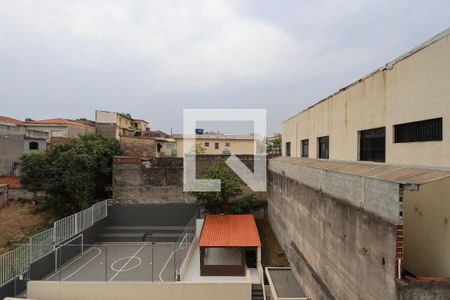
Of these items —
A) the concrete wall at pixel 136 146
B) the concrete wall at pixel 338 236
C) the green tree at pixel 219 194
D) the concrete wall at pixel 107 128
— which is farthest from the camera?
the concrete wall at pixel 107 128

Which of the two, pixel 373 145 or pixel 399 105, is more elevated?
pixel 399 105

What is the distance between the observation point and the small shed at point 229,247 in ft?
35.4

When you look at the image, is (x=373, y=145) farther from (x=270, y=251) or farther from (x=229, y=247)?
(x=270, y=251)

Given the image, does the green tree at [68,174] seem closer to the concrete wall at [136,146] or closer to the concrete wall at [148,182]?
the concrete wall at [148,182]

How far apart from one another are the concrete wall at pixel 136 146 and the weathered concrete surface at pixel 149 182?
10.8 feet

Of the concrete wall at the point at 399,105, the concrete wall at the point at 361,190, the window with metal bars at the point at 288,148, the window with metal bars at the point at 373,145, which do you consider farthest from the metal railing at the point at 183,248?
the window with metal bars at the point at 373,145

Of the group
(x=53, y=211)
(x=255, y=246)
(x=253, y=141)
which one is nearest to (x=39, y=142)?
(x=53, y=211)

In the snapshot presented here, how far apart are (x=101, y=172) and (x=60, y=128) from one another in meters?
19.9

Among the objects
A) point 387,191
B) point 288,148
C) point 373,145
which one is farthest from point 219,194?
point 387,191

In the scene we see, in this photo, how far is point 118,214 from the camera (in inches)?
653

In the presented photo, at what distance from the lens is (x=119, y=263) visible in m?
12.0

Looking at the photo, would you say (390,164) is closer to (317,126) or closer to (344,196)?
(344,196)

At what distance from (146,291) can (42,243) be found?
4776mm

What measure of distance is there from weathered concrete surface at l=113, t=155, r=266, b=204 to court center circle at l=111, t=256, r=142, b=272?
188 inches
